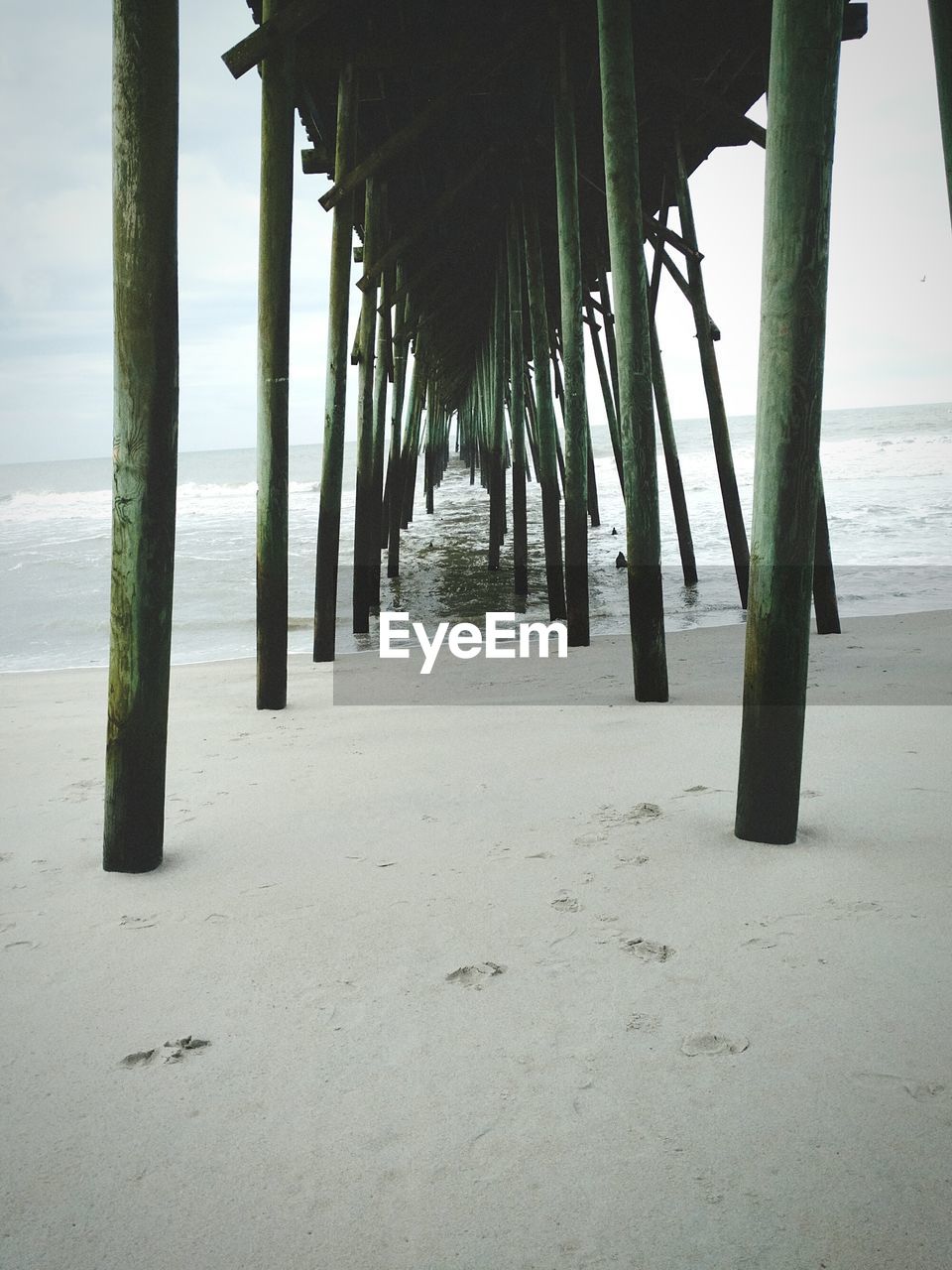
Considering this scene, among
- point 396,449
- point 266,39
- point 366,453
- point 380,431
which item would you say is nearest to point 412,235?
point 366,453

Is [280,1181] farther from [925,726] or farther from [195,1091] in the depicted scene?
[925,726]

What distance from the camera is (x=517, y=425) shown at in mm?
9664

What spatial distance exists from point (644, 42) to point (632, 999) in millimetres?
6290

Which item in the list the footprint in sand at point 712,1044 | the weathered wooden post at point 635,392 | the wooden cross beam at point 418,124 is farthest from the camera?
the wooden cross beam at point 418,124

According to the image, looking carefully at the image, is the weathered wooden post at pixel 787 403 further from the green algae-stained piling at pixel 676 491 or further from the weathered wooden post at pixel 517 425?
the green algae-stained piling at pixel 676 491

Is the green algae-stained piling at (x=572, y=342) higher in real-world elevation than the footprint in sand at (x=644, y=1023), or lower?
higher

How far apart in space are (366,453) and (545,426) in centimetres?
152

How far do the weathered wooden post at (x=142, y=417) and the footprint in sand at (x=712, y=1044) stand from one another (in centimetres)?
128

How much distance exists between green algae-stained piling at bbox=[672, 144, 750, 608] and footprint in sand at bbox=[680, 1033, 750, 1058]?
18.2ft

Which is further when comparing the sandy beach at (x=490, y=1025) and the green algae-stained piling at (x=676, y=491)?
the green algae-stained piling at (x=676, y=491)

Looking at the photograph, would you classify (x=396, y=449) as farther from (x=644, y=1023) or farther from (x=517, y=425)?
(x=644, y=1023)

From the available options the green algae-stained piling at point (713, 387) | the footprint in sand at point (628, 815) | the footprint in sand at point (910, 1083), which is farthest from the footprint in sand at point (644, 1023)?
the green algae-stained piling at point (713, 387)

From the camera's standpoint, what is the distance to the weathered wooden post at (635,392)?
11.5ft

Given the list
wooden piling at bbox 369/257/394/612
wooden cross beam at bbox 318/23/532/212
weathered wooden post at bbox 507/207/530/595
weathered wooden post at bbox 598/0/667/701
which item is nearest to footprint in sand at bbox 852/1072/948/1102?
weathered wooden post at bbox 598/0/667/701
